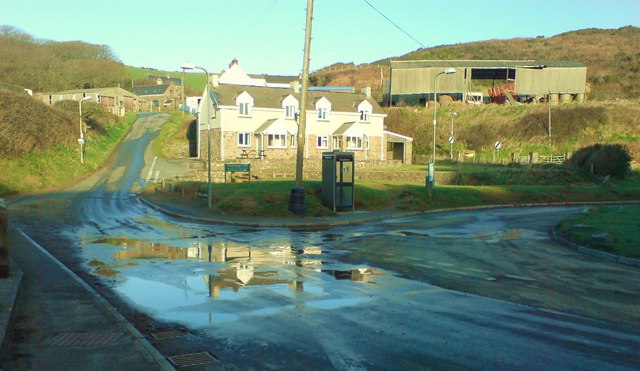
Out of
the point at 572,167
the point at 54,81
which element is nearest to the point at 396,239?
the point at 572,167

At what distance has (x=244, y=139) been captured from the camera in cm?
6038

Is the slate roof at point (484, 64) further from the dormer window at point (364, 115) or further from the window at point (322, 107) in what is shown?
the window at point (322, 107)

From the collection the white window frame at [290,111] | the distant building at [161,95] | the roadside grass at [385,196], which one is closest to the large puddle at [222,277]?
the roadside grass at [385,196]

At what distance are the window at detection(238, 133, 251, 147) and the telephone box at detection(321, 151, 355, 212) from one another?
31902mm

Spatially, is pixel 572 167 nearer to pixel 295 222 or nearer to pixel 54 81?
pixel 295 222

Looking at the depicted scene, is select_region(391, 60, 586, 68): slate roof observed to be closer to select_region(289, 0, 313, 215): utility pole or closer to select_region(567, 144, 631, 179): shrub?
select_region(567, 144, 631, 179): shrub

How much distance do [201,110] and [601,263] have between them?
182 feet

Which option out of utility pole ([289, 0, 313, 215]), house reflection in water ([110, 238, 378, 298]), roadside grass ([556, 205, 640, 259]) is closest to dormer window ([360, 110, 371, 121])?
utility pole ([289, 0, 313, 215])

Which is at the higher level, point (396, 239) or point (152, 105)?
point (152, 105)

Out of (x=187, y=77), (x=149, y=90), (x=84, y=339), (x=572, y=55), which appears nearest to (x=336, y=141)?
(x=84, y=339)

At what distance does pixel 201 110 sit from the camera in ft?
216

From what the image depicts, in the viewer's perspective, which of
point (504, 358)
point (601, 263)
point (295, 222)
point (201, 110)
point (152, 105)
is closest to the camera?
A: point (504, 358)

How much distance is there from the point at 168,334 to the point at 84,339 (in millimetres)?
1134

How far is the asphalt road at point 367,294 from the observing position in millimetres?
7508
